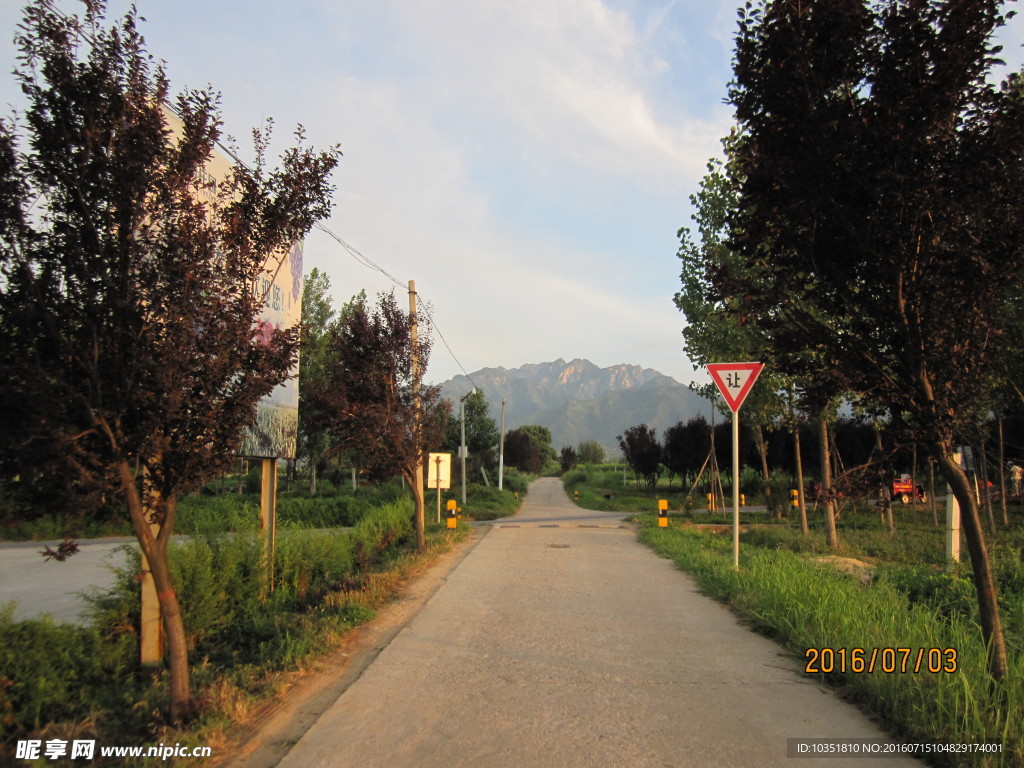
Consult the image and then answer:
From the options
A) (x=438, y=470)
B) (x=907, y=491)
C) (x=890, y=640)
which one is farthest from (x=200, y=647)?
(x=907, y=491)

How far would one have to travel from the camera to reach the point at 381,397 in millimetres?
13656

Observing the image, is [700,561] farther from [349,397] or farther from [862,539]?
[862,539]

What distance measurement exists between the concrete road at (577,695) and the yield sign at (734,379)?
3.39 metres

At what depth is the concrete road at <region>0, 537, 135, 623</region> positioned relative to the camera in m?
9.73

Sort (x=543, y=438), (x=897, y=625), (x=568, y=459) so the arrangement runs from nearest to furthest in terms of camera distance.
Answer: (x=897, y=625)
(x=568, y=459)
(x=543, y=438)

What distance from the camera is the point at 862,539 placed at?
716 inches

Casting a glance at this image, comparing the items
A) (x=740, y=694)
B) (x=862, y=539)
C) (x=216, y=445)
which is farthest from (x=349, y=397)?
(x=862, y=539)

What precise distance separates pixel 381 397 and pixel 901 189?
10646mm

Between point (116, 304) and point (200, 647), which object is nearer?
point (116, 304)

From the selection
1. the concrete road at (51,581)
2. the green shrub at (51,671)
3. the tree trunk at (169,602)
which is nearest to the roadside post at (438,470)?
the concrete road at (51,581)

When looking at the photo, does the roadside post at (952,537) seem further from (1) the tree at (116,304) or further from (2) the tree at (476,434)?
(2) the tree at (476,434)

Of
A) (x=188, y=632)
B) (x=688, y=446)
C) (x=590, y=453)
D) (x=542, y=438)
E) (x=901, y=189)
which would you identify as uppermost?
(x=542, y=438)
